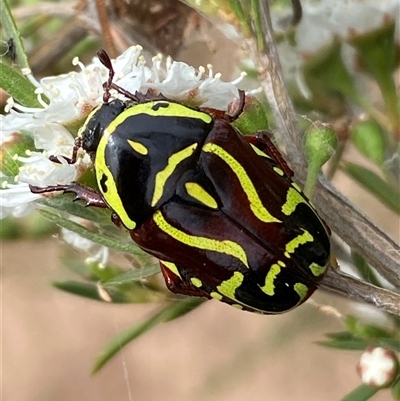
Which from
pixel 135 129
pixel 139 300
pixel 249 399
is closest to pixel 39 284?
pixel 249 399

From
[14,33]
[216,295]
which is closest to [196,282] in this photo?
Answer: [216,295]

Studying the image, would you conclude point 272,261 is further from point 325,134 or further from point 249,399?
point 249,399

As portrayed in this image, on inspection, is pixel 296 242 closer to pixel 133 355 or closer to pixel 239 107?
pixel 239 107

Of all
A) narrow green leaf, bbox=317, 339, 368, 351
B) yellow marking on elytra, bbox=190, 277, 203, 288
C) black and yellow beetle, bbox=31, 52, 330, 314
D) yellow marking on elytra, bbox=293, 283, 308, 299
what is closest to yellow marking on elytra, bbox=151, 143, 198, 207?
black and yellow beetle, bbox=31, 52, 330, 314

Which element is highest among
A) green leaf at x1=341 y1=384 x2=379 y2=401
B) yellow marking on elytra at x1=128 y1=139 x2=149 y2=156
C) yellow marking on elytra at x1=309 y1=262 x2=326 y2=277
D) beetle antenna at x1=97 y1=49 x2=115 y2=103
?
beetle antenna at x1=97 y1=49 x2=115 y2=103

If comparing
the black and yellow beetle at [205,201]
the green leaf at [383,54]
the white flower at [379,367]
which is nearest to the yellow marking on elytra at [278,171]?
the black and yellow beetle at [205,201]

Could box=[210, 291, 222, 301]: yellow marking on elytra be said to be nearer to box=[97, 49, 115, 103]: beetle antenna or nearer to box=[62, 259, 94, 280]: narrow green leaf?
box=[97, 49, 115, 103]: beetle antenna
